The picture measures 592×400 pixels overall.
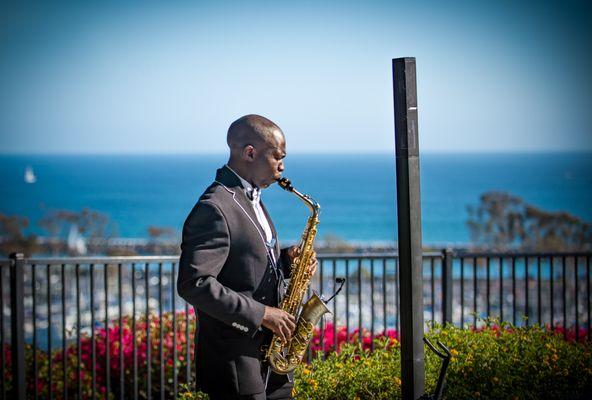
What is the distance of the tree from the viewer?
41.6 meters

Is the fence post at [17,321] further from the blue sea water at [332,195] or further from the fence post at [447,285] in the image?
the blue sea water at [332,195]

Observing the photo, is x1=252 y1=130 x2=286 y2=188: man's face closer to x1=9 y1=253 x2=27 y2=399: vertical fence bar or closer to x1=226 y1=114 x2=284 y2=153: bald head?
x1=226 y1=114 x2=284 y2=153: bald head

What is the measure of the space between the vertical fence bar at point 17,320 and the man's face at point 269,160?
255 cm

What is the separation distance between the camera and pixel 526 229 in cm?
4881

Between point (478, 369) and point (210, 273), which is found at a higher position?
point (210, 273)

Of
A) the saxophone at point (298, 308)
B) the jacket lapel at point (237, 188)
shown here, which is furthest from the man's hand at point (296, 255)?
the jacket lapel at point (237, 188)

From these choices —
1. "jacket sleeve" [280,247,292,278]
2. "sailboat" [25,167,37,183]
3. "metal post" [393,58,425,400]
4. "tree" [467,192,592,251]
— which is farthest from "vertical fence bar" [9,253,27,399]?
"sailboat" [25,167,37,183]

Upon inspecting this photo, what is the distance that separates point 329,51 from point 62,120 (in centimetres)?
3816

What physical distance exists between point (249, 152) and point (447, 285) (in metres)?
3.26

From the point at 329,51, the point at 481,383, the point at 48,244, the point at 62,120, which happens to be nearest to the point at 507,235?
the point at 48,244

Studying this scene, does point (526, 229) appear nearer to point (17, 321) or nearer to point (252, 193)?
point (17, 321)

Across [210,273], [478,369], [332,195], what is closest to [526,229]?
[332,195]

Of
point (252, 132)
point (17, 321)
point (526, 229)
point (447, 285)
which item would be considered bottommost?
point (526, 229)

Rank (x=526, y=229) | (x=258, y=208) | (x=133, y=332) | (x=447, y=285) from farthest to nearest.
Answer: (x=526, y=229)
(x=447, y=285)
(x=133, y=332)
(x=258, y=208)
